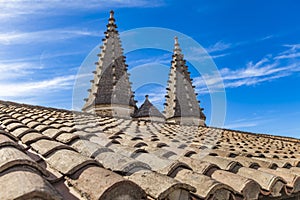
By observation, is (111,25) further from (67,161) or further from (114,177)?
(114,177)

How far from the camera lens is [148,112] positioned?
16.8 metres

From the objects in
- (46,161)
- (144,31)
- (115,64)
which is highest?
(115,64)

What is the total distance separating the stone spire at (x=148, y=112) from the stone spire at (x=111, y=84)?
0.74 meters

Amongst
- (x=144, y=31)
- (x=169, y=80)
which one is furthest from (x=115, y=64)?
(x=144, y=31)

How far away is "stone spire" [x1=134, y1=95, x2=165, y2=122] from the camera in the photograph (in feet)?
54.2

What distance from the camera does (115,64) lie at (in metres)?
17.1

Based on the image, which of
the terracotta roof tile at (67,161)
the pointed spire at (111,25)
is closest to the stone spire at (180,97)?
the pointed spire at (111,25)

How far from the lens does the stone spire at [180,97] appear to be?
1727 centimetres

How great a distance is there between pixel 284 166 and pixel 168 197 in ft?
8.32

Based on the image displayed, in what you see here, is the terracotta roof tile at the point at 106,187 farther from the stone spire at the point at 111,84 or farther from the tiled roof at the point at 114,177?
the stone spire at the point at 111,84

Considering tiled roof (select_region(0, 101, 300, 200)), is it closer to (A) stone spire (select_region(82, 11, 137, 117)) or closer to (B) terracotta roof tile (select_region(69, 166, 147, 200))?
(B) terracotta roof tile (select_region(69, 166, 147, 200))

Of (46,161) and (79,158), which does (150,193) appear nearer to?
(79,158)

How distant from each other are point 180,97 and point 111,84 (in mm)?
4819

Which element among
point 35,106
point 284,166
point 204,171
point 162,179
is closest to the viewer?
point 162,179
